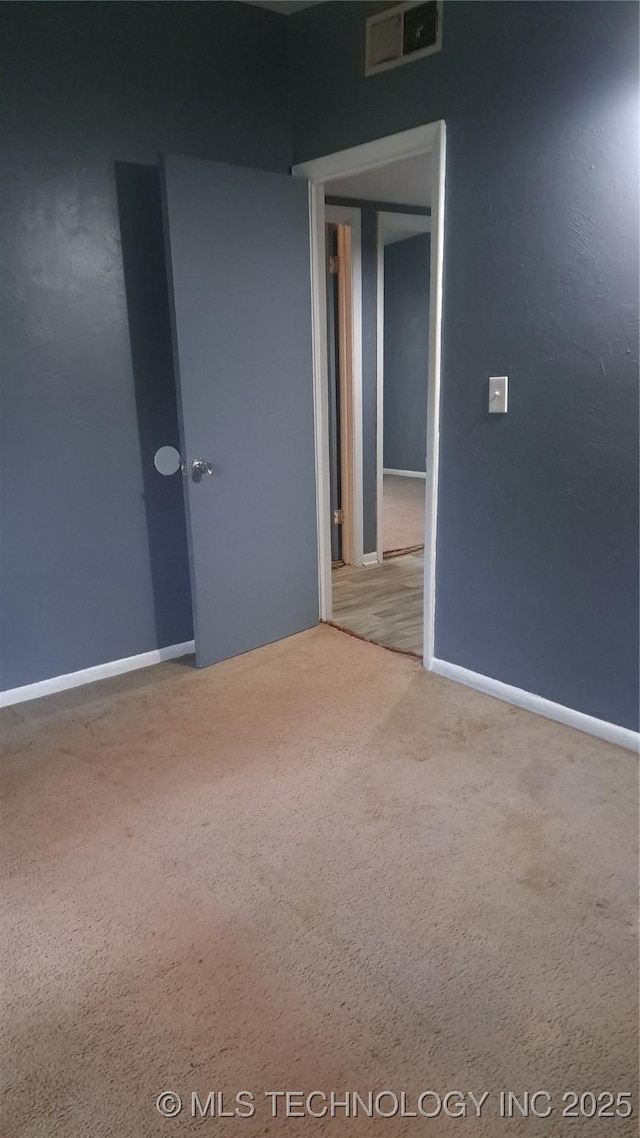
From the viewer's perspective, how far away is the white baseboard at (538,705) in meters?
2.42

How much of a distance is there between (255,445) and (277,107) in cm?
149

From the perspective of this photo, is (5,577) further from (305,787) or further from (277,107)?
(277,107)

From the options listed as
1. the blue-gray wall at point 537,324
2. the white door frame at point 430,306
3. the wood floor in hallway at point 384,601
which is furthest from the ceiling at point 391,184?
the wood floor in hallway at point 384,601

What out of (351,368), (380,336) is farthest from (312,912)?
(380,336)

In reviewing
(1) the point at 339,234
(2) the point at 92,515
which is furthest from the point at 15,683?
(1) the point at 339,234

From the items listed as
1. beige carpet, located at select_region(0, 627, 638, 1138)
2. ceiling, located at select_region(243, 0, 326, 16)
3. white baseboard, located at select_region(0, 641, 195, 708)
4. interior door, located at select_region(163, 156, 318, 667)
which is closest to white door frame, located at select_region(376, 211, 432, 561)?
interior door, located at select_region(163, 156, 318, 667)

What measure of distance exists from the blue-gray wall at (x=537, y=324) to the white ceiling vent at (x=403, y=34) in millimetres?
46

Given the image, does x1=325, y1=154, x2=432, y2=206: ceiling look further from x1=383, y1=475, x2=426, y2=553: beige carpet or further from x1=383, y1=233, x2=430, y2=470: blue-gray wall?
x1=383, y1=233, x2=430, y2=470: blue-gray wall

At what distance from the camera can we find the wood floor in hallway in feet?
11.4

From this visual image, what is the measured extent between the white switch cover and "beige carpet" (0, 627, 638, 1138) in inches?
43.3

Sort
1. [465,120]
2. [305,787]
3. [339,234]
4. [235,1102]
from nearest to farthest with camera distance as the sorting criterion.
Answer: [235,1102], [305,787], [465,120], [339,234]

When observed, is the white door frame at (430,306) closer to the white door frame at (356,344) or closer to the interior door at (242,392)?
the interior door at (242,392)

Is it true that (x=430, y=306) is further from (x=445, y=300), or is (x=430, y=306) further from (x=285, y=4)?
(x=285, y=4)

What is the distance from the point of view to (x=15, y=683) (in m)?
2.84
